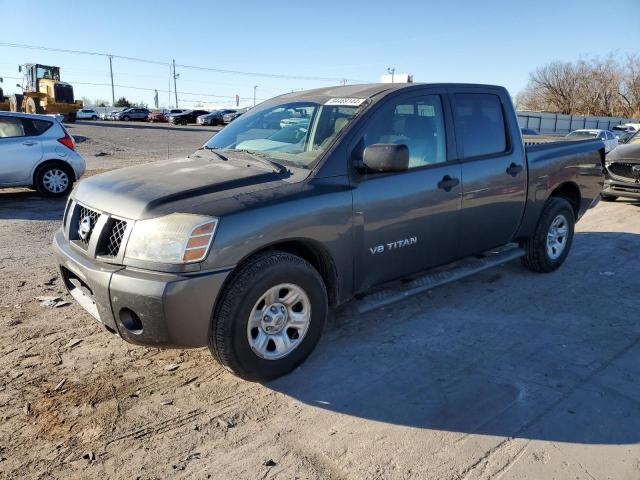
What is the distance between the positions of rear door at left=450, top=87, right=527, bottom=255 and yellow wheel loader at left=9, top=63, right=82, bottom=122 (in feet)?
123

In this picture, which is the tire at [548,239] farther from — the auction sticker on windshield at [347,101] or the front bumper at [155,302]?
the front bumper at [155,302]

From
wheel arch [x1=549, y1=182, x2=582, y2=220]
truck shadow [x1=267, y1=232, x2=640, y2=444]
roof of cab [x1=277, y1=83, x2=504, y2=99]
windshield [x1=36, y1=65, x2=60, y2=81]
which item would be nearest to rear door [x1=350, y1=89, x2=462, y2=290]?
roof of cab [x1=277, y1=83, x2=504, y2=99]

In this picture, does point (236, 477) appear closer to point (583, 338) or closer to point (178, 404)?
point (178, 404)

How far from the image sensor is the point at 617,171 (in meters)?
10.0

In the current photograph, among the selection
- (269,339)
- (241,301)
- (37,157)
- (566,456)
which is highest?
(37,157)

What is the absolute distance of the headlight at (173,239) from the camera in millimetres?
2887

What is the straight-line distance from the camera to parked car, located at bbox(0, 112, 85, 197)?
9.15 m

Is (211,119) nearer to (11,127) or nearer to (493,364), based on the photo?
(11,127)

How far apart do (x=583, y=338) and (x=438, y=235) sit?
1.37 metres

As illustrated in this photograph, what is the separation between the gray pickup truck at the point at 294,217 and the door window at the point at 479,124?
0.05 ft

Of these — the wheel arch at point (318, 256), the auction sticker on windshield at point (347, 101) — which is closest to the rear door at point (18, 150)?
the auction sticker on windshield at point (347, 101)

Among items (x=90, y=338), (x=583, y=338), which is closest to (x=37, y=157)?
(x=90, y=338)

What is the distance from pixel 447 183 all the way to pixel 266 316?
6.22ft

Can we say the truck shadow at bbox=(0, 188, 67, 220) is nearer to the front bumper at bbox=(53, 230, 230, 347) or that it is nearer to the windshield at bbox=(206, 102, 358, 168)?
the windshield at bbox=(206, 102, 358, 168)
